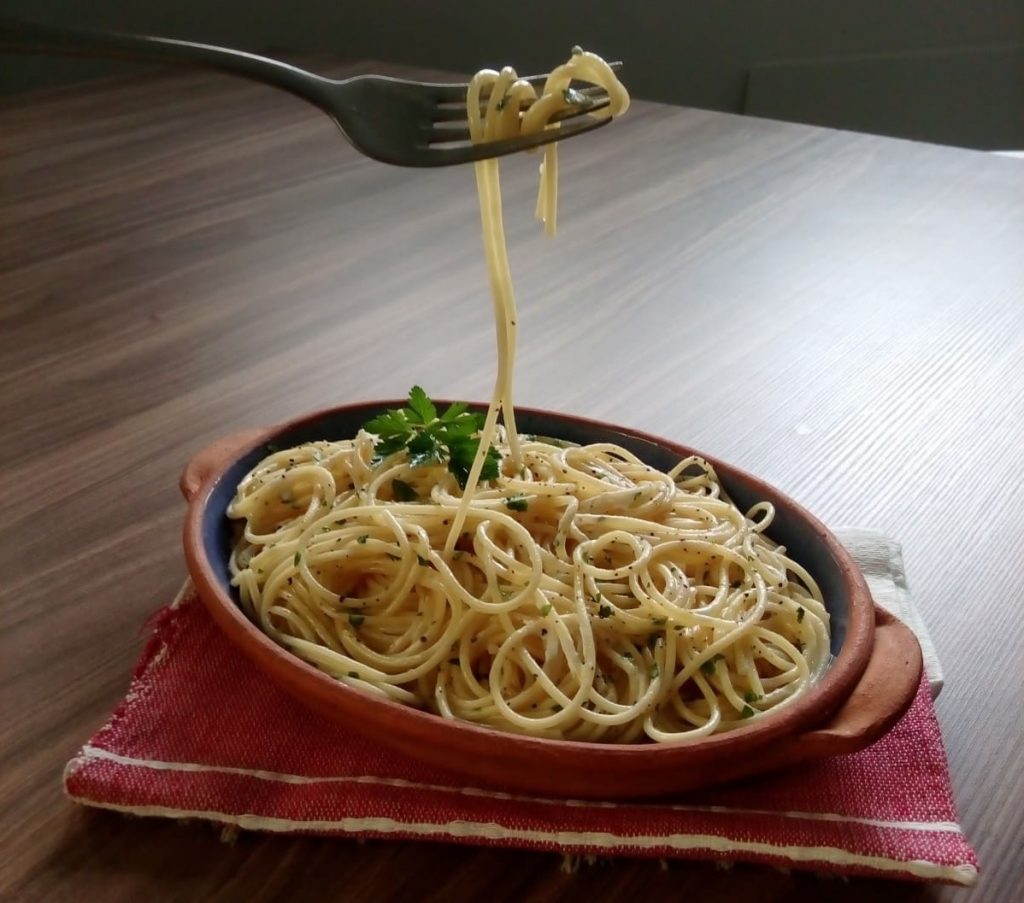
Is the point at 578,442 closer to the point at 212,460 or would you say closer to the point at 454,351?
the point at 212,460

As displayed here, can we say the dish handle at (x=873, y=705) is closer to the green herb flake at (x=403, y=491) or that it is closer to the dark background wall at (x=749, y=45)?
the green herb flake at (x=403, y=491)

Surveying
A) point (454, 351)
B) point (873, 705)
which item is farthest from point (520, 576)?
point (454, 351)

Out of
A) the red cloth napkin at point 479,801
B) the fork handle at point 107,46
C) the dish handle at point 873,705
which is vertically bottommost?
the red cloth napkin at point 479,801

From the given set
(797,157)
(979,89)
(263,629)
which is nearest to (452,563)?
(263,629)

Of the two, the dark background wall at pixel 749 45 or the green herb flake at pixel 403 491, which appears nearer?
the green herb flake at pixel 403 491

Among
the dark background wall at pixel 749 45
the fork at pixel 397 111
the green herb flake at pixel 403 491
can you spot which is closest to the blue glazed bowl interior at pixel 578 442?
the green herb flake at pixel 403 491
